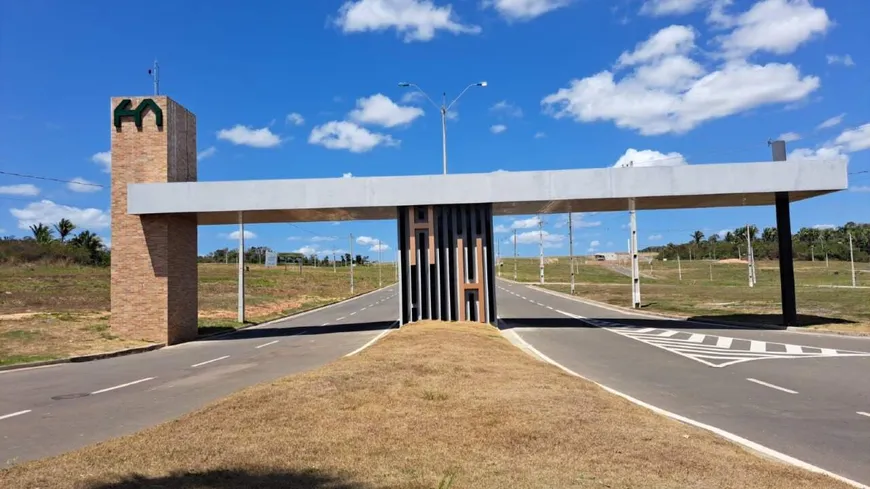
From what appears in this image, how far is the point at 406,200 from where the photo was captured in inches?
1022

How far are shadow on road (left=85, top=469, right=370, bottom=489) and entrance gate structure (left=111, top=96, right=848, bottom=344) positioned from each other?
20.5 metres

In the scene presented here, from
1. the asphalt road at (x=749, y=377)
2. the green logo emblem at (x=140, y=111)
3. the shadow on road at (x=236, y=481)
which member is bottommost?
the asphalt road at (x=749, y=377)

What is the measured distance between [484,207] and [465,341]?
9.98 m

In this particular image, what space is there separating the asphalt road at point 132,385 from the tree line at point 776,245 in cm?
11556

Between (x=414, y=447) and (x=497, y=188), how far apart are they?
19.8 metres

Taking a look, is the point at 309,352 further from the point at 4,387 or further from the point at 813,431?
the point at 813,431

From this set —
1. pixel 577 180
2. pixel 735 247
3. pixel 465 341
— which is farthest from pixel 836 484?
pixel 735 247

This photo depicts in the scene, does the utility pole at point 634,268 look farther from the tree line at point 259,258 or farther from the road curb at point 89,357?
the tree line at point 259,258

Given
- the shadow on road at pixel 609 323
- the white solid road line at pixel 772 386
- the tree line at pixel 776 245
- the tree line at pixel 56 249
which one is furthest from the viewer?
the tree line at pixel 776 245

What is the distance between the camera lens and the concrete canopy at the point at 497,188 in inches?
982

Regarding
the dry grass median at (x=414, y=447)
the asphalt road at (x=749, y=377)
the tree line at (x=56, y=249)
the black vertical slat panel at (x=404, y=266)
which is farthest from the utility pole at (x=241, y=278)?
the tree line at (x=56, y=249)

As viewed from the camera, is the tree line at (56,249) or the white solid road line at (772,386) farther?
the tree line at (56,249)

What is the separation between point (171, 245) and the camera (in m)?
25.8

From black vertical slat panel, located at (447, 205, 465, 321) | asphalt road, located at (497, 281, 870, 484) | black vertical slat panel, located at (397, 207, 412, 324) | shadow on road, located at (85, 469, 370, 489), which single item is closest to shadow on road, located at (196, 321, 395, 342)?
black vertical slat panel, located at (397, 207, 412, 324)
